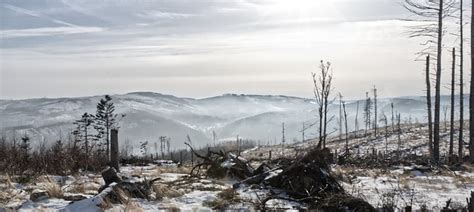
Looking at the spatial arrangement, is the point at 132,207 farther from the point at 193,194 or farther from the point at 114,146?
the point at 114,146

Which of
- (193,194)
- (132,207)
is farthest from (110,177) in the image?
(132,207)

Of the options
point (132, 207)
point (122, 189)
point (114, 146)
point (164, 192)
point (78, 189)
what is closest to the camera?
point (132, 207)

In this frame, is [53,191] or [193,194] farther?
[193,194]

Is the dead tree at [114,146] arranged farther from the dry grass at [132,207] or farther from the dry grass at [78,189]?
the dry grass at [132,207]

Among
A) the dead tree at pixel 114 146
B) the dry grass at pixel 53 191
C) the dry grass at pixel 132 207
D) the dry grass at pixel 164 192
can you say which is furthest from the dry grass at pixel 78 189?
the dead tree at pixel 114 146

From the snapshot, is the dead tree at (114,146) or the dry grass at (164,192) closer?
the dry grass at (164,192)

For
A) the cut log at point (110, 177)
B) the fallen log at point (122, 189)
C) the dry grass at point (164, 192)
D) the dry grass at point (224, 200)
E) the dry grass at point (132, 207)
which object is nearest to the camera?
the dry grass at point (132, 207)

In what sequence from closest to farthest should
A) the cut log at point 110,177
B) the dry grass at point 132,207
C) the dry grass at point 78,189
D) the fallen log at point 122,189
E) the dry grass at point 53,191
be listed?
the dry grass at point 132,207 → the fallen log at point 122,189 → the dry grass at point 53,191 → the cut log at point 110,177 → the dry grass at point 78,189

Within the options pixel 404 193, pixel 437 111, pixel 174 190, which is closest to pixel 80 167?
pixel 174 190

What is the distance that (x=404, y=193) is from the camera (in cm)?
1072

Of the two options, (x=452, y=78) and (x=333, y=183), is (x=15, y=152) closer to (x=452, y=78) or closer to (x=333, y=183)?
(x=333, y=183)

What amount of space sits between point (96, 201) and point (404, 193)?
6592 millimetres

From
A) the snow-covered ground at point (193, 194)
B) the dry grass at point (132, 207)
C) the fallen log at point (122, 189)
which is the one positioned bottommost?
the snow-covered ground at point (193, 194)

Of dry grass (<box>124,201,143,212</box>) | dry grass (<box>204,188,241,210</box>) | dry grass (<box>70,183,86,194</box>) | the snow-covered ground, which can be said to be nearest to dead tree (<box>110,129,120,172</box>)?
the snow-covered ground
